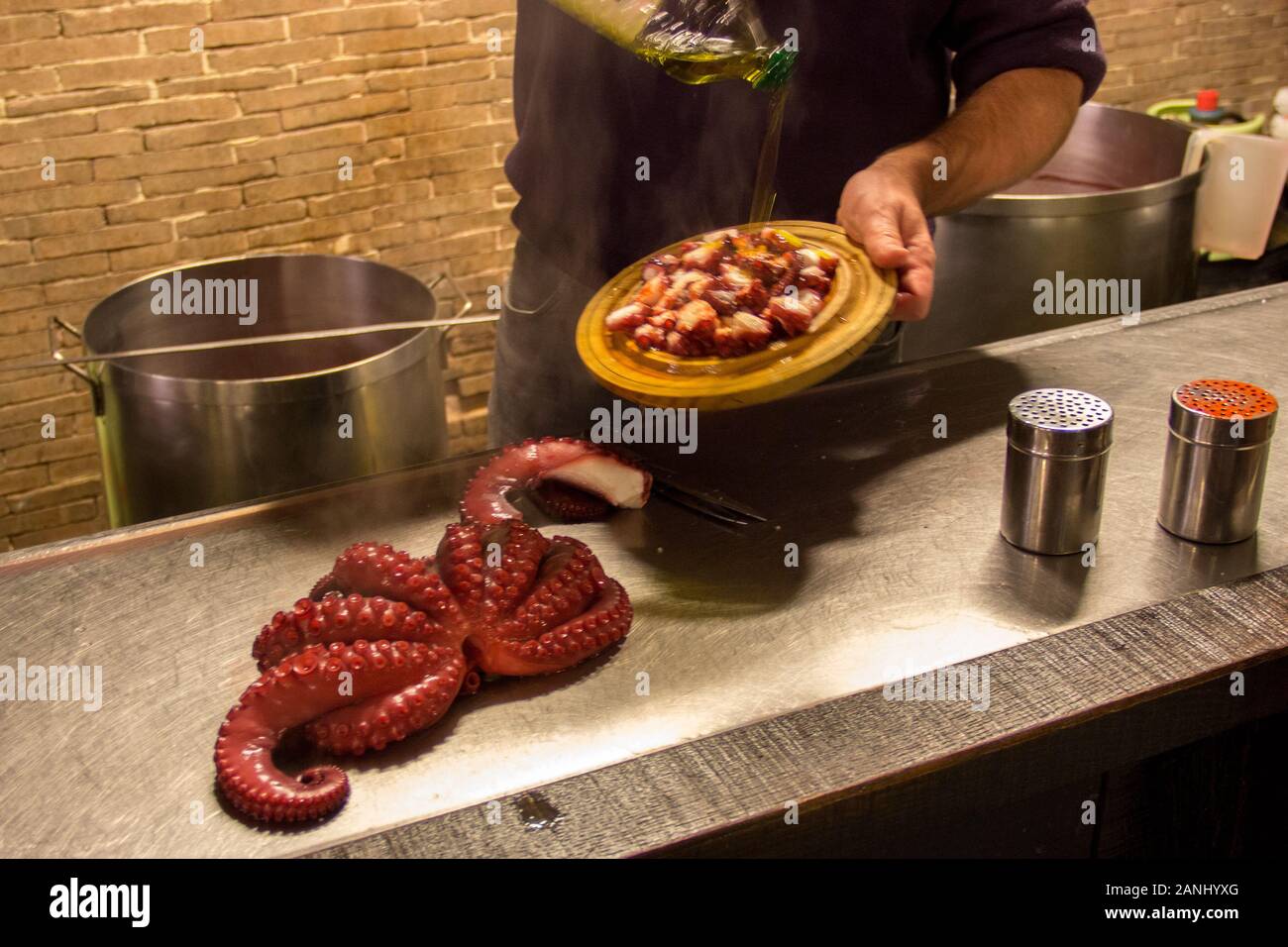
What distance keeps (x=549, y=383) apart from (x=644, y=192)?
0.41 metres

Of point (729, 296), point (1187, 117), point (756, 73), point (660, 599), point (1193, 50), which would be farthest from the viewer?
point (1193, 50)

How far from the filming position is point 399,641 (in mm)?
1431

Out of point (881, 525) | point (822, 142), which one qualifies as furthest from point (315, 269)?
point (881, 525)

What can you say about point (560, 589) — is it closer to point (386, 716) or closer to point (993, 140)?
point (386, 716)

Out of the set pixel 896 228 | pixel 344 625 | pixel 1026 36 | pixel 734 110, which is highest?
pixel 1026 36

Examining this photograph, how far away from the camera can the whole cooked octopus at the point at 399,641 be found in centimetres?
133

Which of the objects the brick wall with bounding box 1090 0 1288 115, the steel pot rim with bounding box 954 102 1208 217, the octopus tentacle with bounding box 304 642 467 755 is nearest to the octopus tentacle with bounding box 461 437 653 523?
the octopus tentacle with bounding box 304 642 467 755

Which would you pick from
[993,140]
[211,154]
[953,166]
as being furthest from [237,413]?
[211,154]

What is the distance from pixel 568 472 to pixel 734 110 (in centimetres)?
85

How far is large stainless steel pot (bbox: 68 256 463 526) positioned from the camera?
Answer: 7.11ft

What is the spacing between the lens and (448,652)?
4.76ft

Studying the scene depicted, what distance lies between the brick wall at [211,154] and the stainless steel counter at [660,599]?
95.7 inches

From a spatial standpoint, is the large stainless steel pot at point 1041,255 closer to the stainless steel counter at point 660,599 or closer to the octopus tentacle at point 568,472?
the stainless steel counter at point 660,599

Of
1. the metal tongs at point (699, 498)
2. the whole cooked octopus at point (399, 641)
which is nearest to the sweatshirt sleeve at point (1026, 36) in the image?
the metal tongs at point (699, 498)
